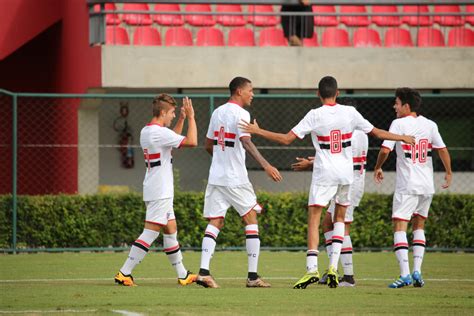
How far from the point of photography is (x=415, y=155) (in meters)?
12.5

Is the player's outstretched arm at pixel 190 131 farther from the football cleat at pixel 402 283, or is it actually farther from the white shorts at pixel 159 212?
the football cleat at pixel 402 283

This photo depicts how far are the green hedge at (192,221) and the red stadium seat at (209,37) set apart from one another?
4882 mm

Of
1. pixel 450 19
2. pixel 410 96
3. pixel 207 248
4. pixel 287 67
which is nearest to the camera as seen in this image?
pixel 207 248

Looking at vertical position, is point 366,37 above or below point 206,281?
above

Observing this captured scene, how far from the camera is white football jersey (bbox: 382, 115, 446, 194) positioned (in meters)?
12.4

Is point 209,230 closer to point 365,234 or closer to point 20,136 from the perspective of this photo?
point 365,234

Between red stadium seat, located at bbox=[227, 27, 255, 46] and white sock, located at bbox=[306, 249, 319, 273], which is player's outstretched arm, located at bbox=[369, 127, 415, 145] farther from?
red stadium seat, located at bbox=[227, 27, 255, 46]

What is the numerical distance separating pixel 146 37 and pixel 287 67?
9.81ft

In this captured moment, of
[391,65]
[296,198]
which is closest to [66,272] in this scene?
[296,198]

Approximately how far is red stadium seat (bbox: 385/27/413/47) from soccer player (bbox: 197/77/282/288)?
11663 mm

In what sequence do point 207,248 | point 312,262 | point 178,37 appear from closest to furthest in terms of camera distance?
point 312,262, point 207,248, point 178,37

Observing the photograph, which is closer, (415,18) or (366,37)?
(366,37)

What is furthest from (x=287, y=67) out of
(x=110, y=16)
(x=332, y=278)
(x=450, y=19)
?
(x=332, y=278)

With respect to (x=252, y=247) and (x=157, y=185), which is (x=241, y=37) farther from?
(x=252, y=247)
